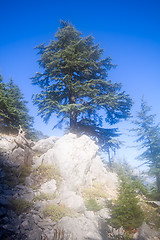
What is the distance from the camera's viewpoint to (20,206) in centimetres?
469

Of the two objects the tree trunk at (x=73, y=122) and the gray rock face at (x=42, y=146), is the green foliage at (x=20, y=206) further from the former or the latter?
the tree trunk at (x=73, y=122)

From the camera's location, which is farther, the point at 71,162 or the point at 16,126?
the point at 16,126

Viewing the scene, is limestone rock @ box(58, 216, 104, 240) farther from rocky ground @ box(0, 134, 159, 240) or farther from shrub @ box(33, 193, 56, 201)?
shrub @ box(33, 193, 56, 201)

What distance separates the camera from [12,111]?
13.7 metres

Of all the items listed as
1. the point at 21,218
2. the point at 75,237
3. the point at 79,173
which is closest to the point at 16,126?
the point at 79,173

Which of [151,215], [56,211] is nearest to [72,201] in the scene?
[56,211]

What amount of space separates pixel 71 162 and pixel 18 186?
3.57m

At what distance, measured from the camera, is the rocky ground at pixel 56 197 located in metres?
4.14

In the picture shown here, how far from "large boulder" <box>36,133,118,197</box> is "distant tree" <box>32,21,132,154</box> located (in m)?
2.59

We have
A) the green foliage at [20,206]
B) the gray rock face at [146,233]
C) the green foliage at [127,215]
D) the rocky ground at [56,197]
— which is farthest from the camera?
the green foliage at [127,215]

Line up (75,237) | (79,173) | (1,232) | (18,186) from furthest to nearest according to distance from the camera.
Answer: (79,173) < (18,186) < (75,237) < (1,232)

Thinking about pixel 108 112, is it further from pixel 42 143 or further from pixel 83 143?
pixel 42 143

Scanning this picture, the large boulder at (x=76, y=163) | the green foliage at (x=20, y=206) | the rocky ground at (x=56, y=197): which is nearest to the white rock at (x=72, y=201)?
the rocky ground at (x=56, y=197)

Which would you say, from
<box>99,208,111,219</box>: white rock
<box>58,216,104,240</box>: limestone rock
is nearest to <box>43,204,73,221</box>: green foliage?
<box>58,216,104,240</box>: limestone rock
